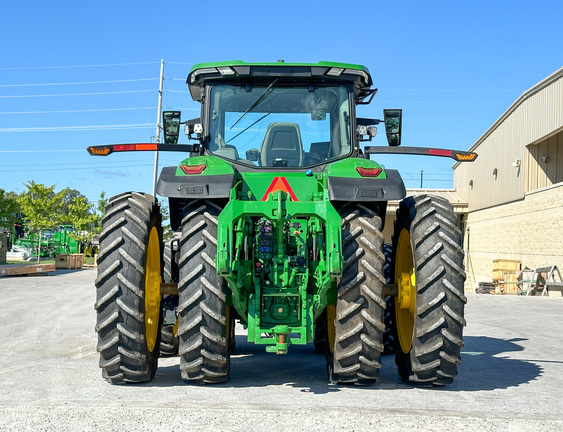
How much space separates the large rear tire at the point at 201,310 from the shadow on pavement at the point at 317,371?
31 centimetres

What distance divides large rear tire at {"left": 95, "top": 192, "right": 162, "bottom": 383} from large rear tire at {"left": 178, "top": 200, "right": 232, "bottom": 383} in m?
0.38

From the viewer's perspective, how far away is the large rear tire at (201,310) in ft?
18.8

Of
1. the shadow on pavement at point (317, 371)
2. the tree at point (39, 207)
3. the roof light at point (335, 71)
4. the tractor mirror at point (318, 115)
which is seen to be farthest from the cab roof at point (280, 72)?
the tree at point (39, 207)

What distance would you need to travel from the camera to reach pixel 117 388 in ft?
19.2

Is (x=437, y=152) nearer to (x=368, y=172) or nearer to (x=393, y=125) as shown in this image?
(x=393, y=125)

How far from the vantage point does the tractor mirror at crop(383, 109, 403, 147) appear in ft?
24.3

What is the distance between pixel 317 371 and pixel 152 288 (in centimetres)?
194

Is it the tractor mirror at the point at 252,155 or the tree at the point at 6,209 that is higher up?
the tree at the point at 6,209

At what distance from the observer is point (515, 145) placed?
31719mm

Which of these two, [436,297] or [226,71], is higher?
[226,71]

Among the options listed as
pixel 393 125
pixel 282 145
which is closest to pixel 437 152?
pixel 393 125

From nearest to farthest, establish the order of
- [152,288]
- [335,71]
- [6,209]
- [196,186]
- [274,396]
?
[274,396] < [196,186] < [152,288] < [335,71] < [6,209]

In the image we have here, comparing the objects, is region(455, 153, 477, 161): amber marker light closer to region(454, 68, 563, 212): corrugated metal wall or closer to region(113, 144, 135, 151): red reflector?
region(113, 144, 135, 151): red reflector

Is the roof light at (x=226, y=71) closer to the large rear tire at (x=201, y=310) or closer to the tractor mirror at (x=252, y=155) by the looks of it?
the tractor mirror at (x=252, y=155)
